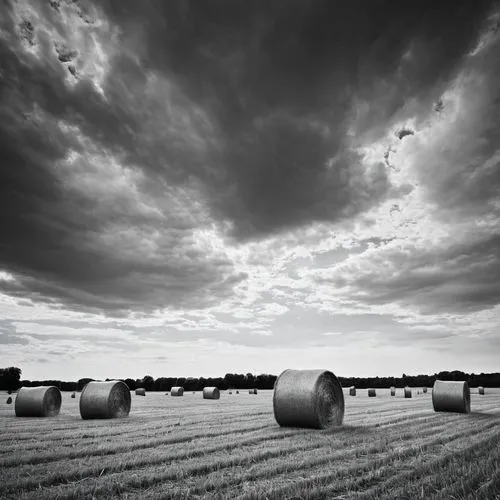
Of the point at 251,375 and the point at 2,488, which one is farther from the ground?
Answer: the point at 251,375

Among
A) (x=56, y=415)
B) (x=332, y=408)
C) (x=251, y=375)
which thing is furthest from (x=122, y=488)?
(x=251, y=375)

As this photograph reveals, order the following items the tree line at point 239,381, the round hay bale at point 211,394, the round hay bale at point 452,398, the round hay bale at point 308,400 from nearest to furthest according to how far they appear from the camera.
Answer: the round hay bale at point 308,400
the round hay bale at point 452,398
the round hay bale at point 211,394
the tree line at point 239,381

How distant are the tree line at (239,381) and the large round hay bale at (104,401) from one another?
6246cm

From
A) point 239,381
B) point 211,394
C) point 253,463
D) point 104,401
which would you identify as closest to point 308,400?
point 253,463

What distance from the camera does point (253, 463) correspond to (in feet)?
24.9

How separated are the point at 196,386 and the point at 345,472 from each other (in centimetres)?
8008

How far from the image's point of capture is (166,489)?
5938mm

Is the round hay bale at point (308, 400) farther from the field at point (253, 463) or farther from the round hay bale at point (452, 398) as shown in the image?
the round hay bale at point (452, 398)

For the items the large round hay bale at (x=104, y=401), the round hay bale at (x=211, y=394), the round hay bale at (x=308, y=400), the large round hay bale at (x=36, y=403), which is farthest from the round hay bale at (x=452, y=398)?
the round hay bale at (x=211, y=394)

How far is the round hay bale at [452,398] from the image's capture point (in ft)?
61.0

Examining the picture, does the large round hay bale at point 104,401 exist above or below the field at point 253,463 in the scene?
above

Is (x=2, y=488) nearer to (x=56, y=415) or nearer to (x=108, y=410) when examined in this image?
(x=108, y=410)

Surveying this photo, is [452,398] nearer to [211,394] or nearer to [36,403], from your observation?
[36,403]

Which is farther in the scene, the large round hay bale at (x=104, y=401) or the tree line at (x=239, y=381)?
the tree line at (x=239, y=381)
